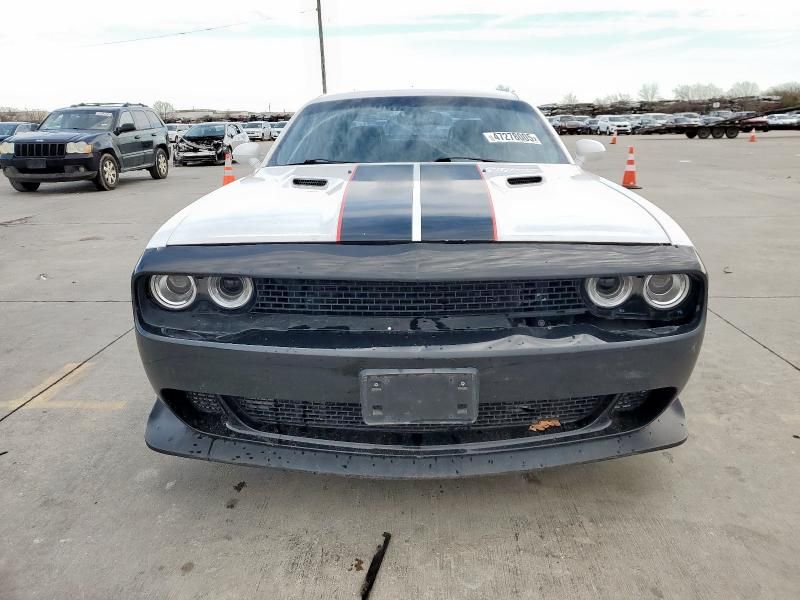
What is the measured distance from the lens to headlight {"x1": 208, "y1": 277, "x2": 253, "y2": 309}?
6.29ft

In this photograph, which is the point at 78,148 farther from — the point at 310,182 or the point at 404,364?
the point at 404,364

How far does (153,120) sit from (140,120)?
732mm

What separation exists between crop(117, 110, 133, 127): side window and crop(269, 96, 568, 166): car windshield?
10.2 m

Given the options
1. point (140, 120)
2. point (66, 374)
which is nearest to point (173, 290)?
point (66, 374)

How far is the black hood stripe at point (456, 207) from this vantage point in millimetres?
1844

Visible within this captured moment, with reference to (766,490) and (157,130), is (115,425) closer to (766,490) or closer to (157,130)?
(766,490)

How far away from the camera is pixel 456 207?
2.00m

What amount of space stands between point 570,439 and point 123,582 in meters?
1.40

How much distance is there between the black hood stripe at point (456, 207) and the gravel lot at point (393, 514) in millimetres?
798

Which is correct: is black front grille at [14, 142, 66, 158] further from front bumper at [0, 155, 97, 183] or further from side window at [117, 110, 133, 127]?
side window at [117, 110, 133, 127]

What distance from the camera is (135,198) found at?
34.8 ft

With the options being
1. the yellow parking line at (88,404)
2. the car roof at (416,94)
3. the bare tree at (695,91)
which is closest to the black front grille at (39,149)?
the car roof at (416,94)

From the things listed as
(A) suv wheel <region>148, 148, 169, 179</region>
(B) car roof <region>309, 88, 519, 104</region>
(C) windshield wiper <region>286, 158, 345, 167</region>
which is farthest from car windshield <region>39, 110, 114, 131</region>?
(C) windshield wiper <region>286, 158, 345, 167</region>

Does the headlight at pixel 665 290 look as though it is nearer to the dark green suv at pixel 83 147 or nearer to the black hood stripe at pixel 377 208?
the black hood stripe at pixel 377 208
